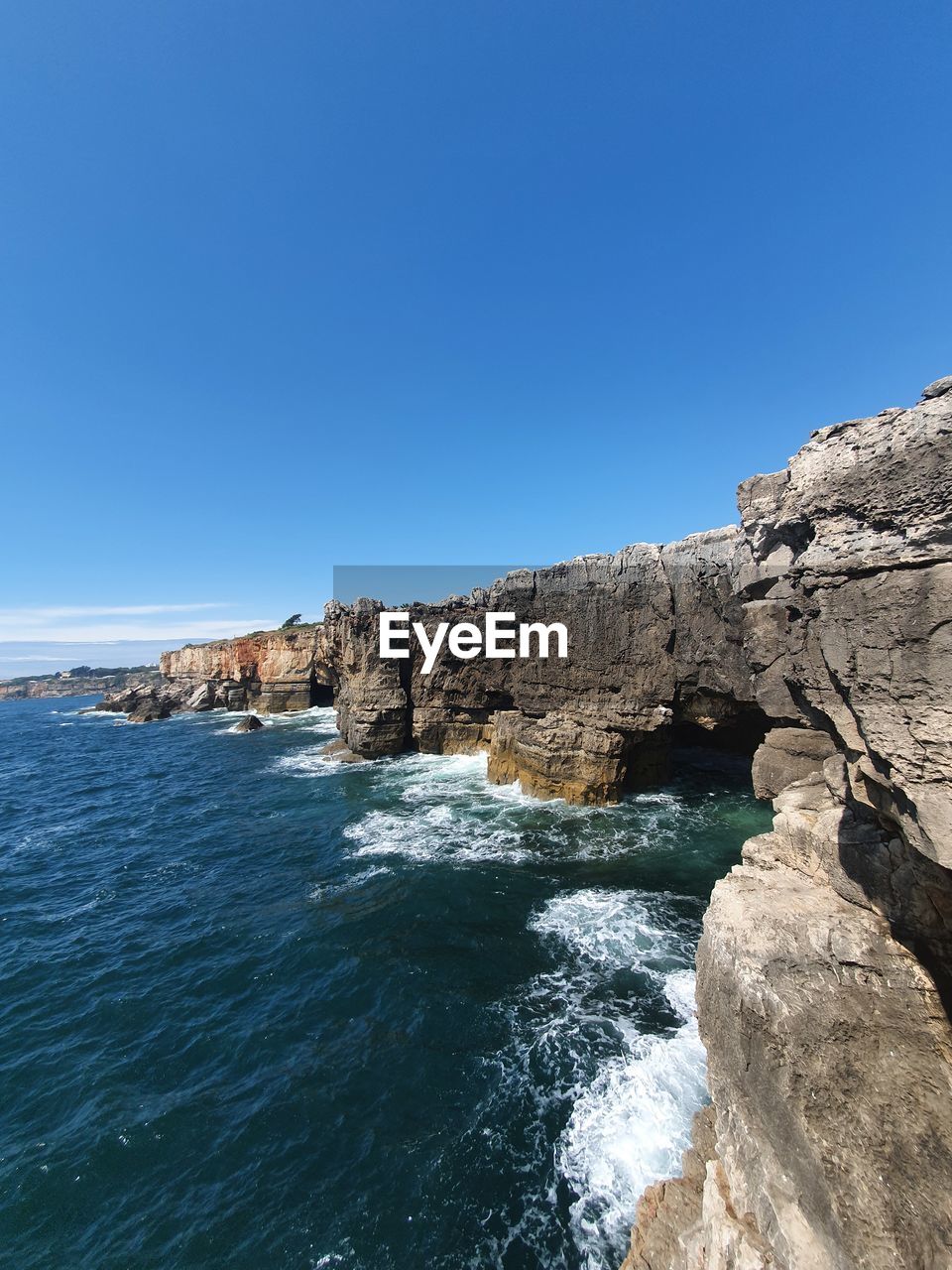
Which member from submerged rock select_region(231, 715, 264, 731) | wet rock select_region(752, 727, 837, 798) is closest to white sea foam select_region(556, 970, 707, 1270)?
wet rock select_region(752, 727, 837, 798)

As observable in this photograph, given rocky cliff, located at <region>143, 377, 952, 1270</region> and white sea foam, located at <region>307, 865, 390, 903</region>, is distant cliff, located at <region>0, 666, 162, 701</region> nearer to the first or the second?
white sea foam, located at <region>307, 865, 390, 903</region>

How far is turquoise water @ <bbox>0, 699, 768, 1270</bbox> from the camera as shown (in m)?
7.26

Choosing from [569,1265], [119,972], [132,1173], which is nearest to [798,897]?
[569,1265]

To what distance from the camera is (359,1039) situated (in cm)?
1043

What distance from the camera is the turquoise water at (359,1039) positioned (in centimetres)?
726

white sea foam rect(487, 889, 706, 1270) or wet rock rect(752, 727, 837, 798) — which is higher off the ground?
wet rock rect(752, 727, 837, 798)

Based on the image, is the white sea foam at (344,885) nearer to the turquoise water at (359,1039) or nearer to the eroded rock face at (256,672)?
the turquoise water at (359,1039)

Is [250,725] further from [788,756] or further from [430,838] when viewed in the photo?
[788,756]

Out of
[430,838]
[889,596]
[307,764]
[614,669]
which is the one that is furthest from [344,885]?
[307,764]

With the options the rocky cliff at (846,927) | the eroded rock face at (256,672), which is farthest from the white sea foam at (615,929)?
the eroded rock face at (256,672)

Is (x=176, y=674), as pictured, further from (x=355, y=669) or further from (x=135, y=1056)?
(x=135, y=1056)

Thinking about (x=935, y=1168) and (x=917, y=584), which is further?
(x=917, y=584)

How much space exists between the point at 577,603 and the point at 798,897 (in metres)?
18.9

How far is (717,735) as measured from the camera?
87.5ft
